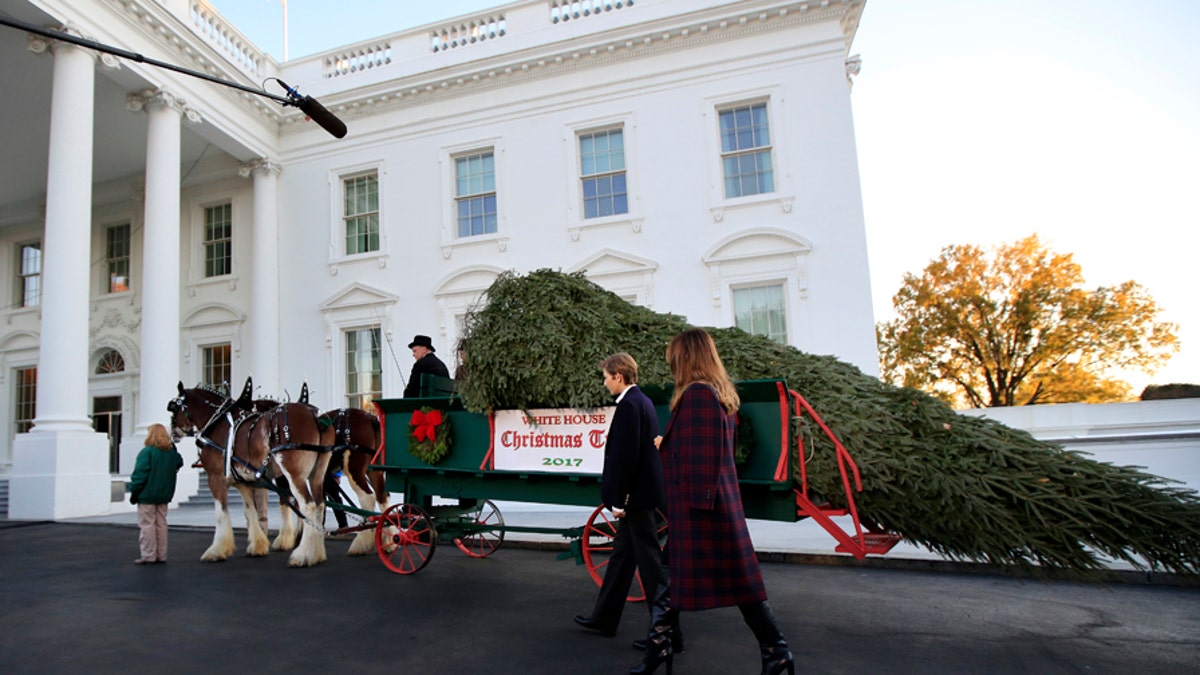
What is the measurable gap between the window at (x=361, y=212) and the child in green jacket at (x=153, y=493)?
364 inches

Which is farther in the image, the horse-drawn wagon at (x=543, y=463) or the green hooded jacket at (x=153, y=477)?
the green hooded jacket at (x=153, y=477)

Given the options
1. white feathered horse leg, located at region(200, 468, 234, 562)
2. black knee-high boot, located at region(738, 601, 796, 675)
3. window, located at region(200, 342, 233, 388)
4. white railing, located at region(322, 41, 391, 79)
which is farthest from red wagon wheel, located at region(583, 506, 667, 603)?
white railing, located at region(322, 41, 391, 79)

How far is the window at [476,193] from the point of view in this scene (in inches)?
627

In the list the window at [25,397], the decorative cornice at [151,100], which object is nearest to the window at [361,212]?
the decorative cornice at [151,100]

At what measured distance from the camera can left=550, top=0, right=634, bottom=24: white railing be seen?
15359mm

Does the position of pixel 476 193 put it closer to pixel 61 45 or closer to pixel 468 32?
pixel 468 32

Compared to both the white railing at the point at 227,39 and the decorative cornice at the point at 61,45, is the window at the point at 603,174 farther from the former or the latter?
the decorative cornice at the point at 61,45

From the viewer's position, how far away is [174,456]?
8375 mm

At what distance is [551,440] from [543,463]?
20 cm

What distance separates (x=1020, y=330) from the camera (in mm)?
30297

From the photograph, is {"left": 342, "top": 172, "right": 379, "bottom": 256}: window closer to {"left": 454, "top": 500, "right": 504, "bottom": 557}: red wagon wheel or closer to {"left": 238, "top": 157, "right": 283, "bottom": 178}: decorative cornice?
{"left": 238, "top": 157, "right": 283, "bottom": 178}: decorative cornice

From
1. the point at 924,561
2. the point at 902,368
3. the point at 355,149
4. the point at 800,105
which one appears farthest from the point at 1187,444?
the point at 902,368

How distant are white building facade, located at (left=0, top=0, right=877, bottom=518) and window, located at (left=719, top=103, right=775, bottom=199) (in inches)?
1.9

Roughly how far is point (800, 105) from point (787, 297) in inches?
156
